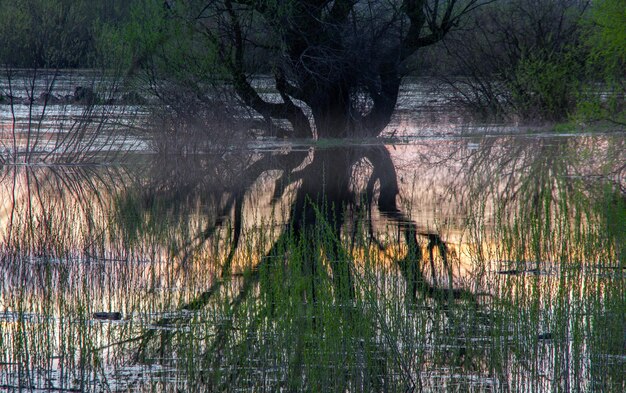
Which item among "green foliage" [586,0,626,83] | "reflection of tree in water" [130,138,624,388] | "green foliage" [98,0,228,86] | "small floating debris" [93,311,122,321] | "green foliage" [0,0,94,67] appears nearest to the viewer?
"reflection of tree in water" [130,138,624,388]

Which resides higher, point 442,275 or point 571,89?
point 571,89

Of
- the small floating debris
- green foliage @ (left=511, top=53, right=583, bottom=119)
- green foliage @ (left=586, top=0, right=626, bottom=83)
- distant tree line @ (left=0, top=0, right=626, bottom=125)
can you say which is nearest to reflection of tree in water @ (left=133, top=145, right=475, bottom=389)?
the small floating debris

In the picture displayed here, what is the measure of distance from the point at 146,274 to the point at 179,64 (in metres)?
15.7

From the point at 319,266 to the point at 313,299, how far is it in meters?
1.41

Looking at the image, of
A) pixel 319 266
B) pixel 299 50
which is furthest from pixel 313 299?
pixel 299 50

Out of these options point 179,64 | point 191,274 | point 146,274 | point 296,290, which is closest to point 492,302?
point 296,290

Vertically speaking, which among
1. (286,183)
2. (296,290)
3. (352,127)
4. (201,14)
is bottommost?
(296,290)

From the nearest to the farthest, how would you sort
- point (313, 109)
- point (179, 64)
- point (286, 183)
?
point (286, 183), point (179, 64), point (313, 109)

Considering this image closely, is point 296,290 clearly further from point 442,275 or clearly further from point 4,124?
point 4,124

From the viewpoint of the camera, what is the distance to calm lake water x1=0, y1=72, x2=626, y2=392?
5.83m

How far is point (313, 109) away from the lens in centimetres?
2542

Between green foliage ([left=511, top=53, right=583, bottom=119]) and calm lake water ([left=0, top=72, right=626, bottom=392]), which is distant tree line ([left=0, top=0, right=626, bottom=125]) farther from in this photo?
calm lake water ([left=0, top=72, right=626, bottom=392])

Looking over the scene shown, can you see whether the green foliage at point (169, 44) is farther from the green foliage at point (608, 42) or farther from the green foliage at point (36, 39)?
the green foliage at point (608, 42)

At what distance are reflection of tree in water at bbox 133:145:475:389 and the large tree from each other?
5035 millimetres
